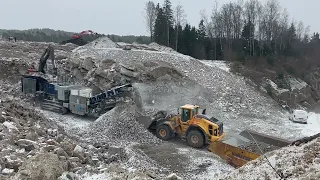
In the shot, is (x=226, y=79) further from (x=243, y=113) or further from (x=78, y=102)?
(x=78, y=102)

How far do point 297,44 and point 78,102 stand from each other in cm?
3844

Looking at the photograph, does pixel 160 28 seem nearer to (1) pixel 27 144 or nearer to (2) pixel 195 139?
(2) pixel 195 139

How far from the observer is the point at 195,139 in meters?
14.1

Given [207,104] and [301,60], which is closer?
[207,104]

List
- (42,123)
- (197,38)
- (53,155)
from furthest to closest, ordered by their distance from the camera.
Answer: (197,38), (42,123), (53,155)

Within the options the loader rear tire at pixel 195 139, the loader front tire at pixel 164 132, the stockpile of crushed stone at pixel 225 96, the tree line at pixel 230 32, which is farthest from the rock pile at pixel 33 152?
the tree line at pixel 230 32

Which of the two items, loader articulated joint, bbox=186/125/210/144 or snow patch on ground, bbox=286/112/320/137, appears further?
snow patch on ground, bbox=286/112/320/137

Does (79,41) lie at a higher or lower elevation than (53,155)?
higher

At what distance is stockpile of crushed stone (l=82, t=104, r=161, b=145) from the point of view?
14527mm

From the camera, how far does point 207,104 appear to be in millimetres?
21422

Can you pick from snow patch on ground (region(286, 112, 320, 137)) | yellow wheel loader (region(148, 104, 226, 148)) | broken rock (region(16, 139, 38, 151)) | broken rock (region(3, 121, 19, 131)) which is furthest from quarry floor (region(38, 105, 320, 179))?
snow patch on ground (region(286, 112, 320, 137))

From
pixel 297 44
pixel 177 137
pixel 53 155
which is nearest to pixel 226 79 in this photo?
pixel 177 137

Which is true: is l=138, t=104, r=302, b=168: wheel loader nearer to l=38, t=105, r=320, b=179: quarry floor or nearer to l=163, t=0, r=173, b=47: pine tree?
l=38, t=105, r=320, b=179: quarry floor

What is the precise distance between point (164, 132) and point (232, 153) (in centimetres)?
344
